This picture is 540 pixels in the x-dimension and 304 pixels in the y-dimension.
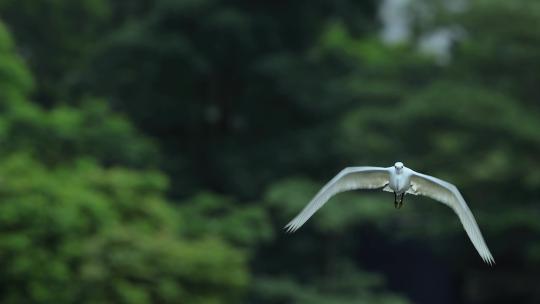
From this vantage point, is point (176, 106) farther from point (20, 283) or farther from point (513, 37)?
point (20, 283)

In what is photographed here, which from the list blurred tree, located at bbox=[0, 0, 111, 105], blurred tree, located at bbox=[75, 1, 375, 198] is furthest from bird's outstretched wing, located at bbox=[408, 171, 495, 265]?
blurred tree, located at bbox=[0, 0, 111, 105]

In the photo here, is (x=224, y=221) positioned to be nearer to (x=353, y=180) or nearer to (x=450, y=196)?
(x=353, y=180)

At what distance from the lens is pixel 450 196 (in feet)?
18.3

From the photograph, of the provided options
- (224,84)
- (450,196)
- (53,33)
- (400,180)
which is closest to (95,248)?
(450,196)

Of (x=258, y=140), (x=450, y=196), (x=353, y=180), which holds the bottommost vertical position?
(x=450, y=196)

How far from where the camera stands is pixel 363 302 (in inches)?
663

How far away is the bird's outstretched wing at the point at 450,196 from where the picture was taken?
17.4 ft

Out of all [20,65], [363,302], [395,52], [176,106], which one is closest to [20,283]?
[20,65]

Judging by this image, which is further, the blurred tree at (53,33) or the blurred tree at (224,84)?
the blurred tree at (53,33)

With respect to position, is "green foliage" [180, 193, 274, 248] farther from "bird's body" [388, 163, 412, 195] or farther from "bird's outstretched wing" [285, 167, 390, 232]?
"bird's body" [388, 163, 412, 195]

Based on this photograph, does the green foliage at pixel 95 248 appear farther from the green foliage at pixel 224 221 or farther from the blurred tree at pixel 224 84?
the blurred tree at pixel 224 84

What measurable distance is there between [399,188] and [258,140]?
1490 cm

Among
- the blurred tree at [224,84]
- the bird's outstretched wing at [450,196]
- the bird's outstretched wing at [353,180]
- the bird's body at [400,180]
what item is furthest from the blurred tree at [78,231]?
the bird's body at [400,180]

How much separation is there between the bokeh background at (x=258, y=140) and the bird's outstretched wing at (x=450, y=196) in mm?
7423
